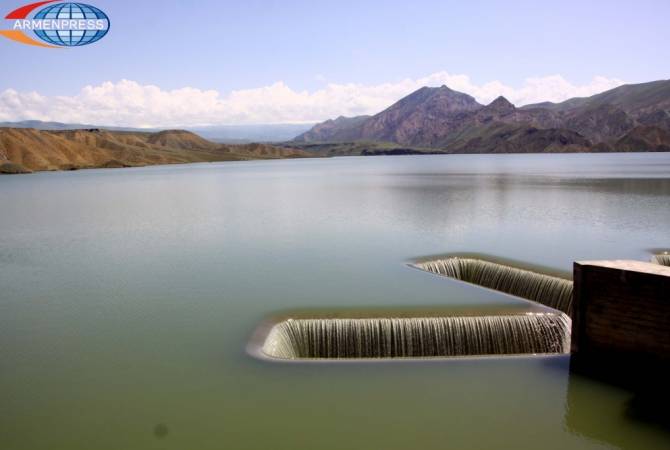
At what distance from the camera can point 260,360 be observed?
46.9 ft

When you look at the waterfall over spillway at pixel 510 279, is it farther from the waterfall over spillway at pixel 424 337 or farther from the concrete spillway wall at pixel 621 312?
the concrete spillway wall at pixel 621 312

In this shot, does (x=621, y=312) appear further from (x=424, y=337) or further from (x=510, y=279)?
(x=510, y=279)

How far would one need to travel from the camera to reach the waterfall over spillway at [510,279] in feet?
60.5

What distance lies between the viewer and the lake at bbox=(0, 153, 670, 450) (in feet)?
36.8

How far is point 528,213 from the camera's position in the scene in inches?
1571

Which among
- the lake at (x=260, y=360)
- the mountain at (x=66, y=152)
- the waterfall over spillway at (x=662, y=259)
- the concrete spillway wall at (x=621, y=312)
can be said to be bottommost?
the lake at (x=260, y=360)

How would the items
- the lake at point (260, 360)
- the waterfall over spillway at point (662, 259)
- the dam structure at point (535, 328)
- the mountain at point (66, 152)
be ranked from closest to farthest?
1. the lake at point (260, 360)
2. the dam structure at point (535, 328)
3. the waterfall over spillway at point (662, 259)
4. the mountain at point (66, 152)

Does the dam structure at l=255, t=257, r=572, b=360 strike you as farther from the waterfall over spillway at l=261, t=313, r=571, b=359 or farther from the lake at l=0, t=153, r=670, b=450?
the lake at l=0, t=153, r=670, b=450

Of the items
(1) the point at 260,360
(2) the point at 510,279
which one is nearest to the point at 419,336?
(1) the point at 260,360

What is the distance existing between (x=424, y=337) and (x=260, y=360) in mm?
4969

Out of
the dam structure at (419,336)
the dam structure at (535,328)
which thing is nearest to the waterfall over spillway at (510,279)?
the dam structure at (535,328)

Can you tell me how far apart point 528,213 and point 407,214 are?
9.46 meters

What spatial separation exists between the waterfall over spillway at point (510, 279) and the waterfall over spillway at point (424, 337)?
2.53 meters

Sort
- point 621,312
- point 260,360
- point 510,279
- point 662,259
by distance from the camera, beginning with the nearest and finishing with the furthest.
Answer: point 621,312 → point 260,360 → point 510,279 → point 662,259
